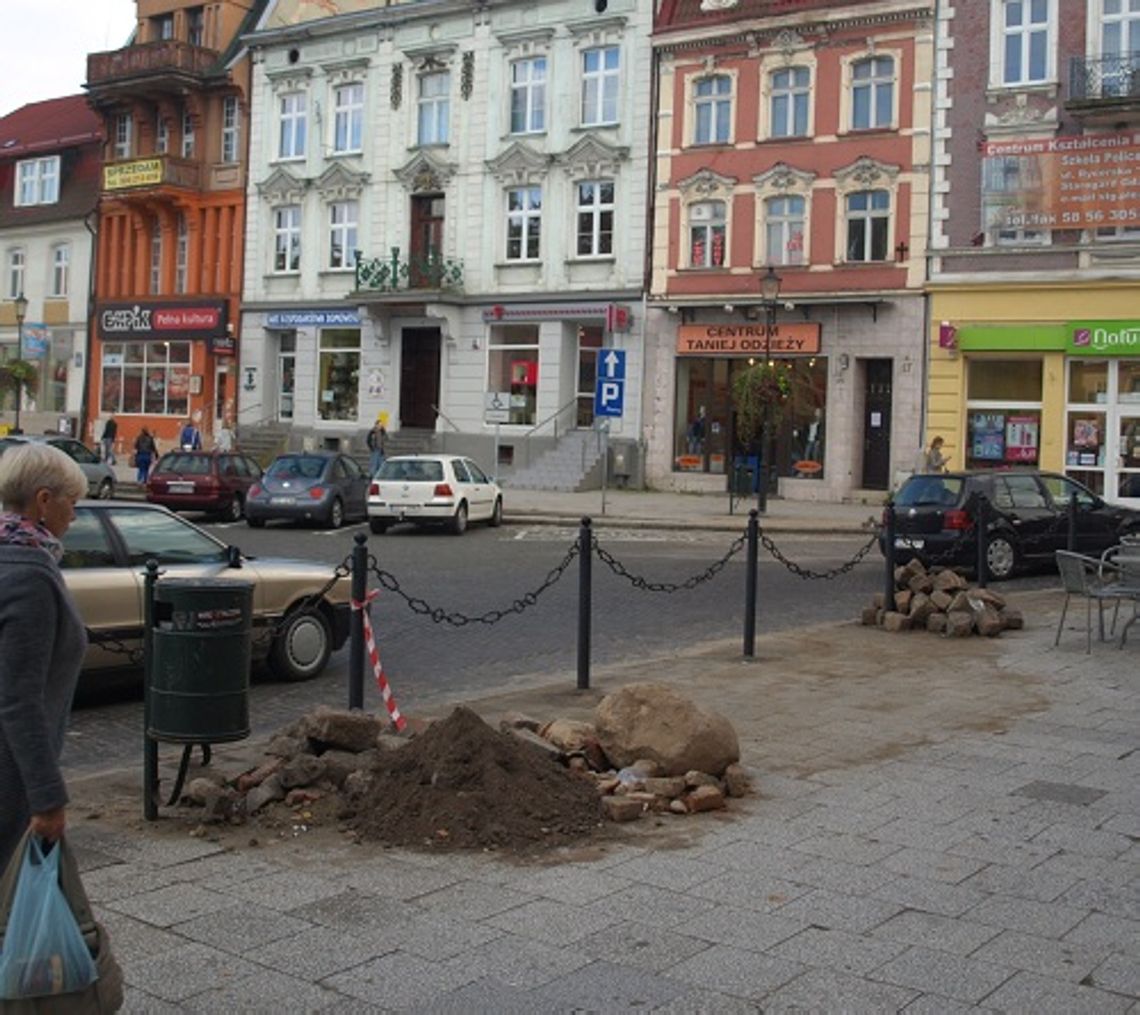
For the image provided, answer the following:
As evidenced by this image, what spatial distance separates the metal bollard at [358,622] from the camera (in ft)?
28.3

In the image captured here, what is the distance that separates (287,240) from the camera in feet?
141

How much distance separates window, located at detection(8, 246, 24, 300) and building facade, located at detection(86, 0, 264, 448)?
512cm

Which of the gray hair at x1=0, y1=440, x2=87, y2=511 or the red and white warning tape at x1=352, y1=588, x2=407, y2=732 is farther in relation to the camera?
the red and white warning tape at x1=352, y1=588, x2=407, y2=732

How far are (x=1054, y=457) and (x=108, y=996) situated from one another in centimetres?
2950

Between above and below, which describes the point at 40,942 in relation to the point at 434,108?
below

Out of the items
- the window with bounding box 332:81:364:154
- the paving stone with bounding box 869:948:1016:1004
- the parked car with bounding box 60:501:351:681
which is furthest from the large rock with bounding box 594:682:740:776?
the window with bounding box 332:81:364:154

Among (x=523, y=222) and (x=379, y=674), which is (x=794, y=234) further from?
(x=379, y=674)

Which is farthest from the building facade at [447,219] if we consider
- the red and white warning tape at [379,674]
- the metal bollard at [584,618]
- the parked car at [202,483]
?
the red and white warning tape at [379,674]

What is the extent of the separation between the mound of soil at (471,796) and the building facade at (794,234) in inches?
962

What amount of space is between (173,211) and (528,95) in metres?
13.7

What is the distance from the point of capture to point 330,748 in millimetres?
7406

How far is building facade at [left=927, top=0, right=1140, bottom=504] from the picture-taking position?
29.4 m

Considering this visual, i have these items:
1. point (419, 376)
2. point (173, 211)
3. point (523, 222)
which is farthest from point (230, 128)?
point (523, 222)

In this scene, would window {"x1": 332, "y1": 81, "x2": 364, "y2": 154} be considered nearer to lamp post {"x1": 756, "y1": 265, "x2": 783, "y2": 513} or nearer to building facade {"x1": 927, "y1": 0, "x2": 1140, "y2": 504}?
lamp post {"x1": 756, "y1": 265, "x2": 783, "y2": 513}
